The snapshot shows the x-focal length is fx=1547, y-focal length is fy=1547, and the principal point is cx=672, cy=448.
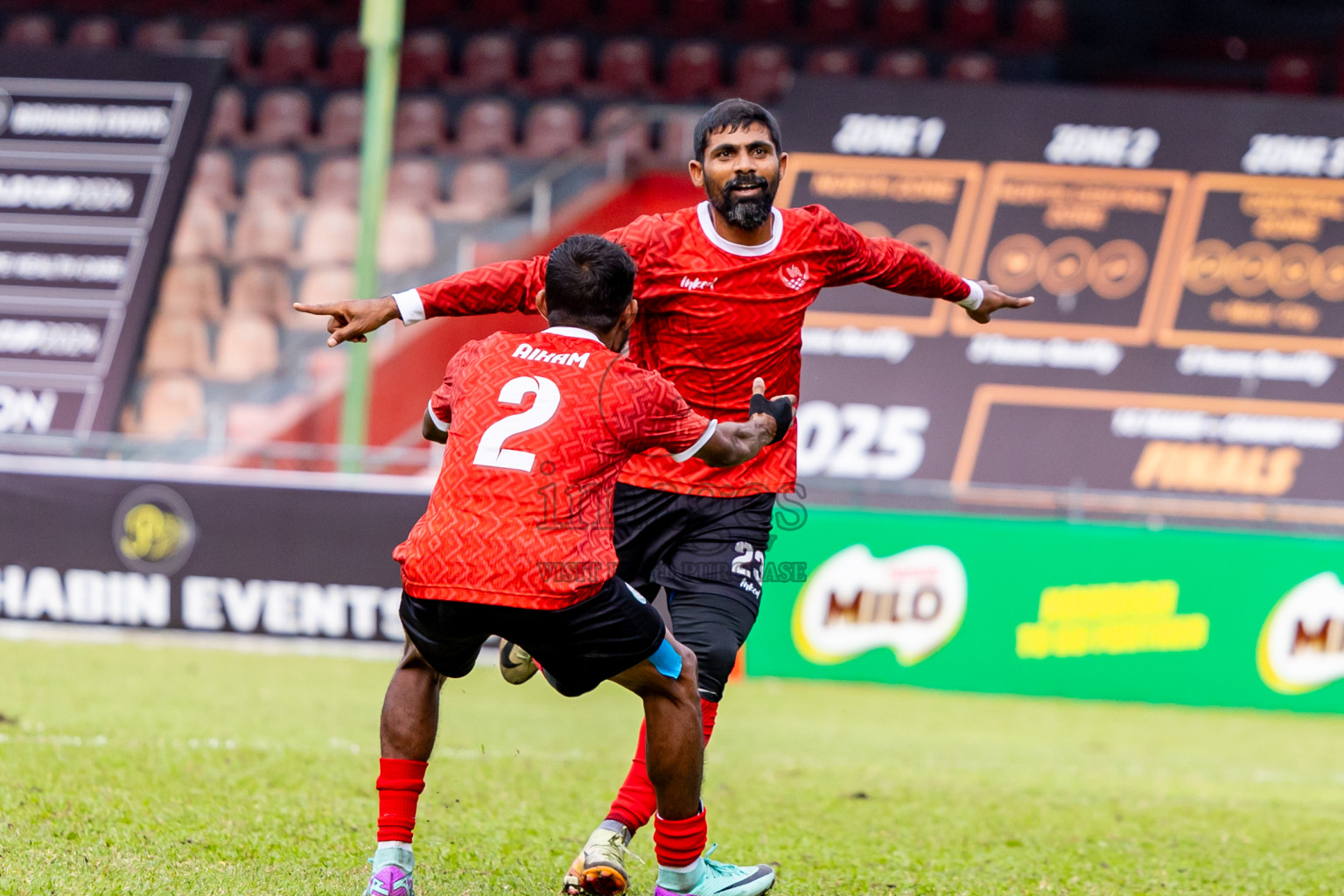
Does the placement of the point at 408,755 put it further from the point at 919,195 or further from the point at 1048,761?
the point at 919,195

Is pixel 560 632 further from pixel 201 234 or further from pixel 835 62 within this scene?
pixel 835 62

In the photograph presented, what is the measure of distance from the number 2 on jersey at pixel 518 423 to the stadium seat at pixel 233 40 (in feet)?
43.8

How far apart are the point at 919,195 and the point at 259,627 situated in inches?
226

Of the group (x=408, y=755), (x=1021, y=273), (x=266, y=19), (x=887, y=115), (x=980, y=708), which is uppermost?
(x=266, y=19)

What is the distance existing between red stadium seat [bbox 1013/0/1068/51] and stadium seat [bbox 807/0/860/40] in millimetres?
1663

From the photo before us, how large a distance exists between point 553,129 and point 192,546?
655 cm

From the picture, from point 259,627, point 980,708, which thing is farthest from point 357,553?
point 980,708

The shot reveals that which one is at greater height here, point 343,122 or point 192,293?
point 343,122

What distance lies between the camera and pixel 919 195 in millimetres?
11641

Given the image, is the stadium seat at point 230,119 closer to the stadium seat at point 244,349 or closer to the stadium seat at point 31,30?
the stadium seat at point 31,30

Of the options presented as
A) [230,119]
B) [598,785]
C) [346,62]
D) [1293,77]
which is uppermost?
[1293,77]

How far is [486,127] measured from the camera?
580 inches

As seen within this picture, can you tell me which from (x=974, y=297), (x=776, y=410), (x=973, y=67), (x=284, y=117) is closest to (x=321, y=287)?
(x=284, y=117)

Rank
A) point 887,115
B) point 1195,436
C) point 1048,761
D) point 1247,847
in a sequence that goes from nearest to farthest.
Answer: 1. point 1247,847
2. point 1048,761
3. point 1195,436
4. point 887,115
